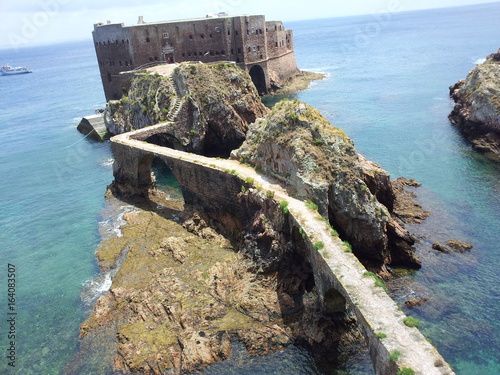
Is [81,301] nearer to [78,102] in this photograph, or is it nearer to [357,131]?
[357,131]

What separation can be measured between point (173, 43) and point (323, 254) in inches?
2117

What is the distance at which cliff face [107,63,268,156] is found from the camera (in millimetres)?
47250

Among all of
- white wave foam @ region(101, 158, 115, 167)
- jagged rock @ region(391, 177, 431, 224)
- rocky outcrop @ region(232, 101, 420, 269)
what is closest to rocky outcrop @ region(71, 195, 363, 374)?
rocky outcrop @ region(232, 101, 420, 269)

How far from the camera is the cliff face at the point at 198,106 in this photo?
155 feet

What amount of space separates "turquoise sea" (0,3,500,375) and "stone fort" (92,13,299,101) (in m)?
12.5

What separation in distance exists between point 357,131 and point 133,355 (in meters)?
43.5

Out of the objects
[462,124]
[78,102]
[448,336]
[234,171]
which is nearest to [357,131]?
[462,124]

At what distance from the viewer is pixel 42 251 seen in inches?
1277

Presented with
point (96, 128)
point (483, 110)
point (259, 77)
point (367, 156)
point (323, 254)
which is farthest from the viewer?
point (259, 77)

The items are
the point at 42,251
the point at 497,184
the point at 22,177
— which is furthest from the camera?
the point at 22,177

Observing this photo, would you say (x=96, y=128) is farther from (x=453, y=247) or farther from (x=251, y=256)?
(x=453, y=247)

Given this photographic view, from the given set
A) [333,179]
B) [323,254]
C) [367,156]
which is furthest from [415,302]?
[367,156]

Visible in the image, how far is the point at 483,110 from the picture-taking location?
161 ft

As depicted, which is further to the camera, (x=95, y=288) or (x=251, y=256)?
(x=95, y=288)
